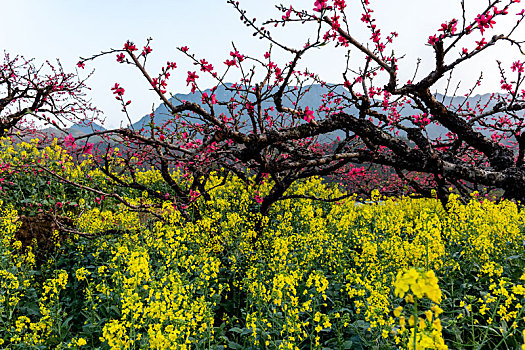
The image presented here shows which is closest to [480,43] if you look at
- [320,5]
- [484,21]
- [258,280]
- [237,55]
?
[484,21]

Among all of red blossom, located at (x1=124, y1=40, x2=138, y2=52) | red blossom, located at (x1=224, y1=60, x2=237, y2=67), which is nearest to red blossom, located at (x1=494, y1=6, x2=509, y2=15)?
red blossom, located at (x1=224, y1=60, x2=237, y2=67)

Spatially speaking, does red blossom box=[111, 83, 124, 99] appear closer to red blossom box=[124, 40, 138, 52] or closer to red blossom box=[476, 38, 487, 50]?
red blossom box=[124, 40, 138, 52]

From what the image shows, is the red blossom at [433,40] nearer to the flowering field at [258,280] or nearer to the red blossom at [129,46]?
the flowering field at [258,280]

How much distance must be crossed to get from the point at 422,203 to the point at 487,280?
5.58 meters

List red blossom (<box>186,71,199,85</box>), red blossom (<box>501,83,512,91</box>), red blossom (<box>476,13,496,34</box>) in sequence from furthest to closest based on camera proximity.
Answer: red blossom (<box>501,83,512,91</box>) → red blossom (<box>186,71,199,85</box>) → red blossom (<box>476,13,496,34</box>)

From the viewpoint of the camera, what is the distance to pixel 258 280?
14.5 feet

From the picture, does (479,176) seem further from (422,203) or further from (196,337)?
(422,203)

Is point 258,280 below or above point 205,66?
below

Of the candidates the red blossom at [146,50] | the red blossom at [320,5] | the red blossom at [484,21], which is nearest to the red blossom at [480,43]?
the red blossom at [484,21]

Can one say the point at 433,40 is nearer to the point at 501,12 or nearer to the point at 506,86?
the point at 501,12

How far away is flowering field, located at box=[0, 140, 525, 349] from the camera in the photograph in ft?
10.1

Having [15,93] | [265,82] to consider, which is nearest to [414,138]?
[265,82]

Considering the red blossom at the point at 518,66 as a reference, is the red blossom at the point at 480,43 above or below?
below

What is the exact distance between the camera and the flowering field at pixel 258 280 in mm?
3092
